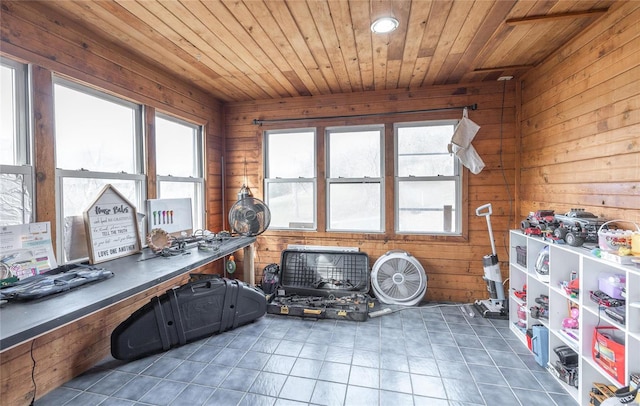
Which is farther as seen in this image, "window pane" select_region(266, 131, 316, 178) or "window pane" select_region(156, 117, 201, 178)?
"window pane" select_region(266, 131, 316, 178)

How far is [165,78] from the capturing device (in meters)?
2.89

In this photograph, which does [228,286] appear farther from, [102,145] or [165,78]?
[165,78]

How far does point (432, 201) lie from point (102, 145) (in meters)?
3.40

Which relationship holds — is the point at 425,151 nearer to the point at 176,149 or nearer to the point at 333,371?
the point at 333,371

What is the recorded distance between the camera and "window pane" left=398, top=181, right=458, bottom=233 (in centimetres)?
341

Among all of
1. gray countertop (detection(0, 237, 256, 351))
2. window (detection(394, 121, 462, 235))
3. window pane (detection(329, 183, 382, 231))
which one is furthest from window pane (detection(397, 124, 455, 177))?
gray countertop (detection(0, 237, 256, 351))

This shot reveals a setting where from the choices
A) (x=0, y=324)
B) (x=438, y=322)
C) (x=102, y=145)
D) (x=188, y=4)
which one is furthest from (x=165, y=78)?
(x=438, y=322)

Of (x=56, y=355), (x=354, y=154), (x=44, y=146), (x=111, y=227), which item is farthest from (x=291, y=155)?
(x=56, y=355)

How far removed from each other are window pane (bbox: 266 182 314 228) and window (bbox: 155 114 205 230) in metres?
0.91

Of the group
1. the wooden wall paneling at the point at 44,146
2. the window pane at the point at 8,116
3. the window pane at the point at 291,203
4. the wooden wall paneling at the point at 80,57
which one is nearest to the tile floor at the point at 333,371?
the wooden wall paneling at the point at 44,146

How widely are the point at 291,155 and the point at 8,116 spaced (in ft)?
8.51

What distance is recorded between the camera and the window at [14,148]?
1.72 metres

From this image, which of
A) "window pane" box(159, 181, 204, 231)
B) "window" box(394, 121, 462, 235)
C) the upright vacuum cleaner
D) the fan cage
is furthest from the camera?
"window" box(394, 121, 462, 235)

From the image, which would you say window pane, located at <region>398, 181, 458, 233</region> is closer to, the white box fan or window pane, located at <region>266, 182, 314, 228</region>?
the white box fan
